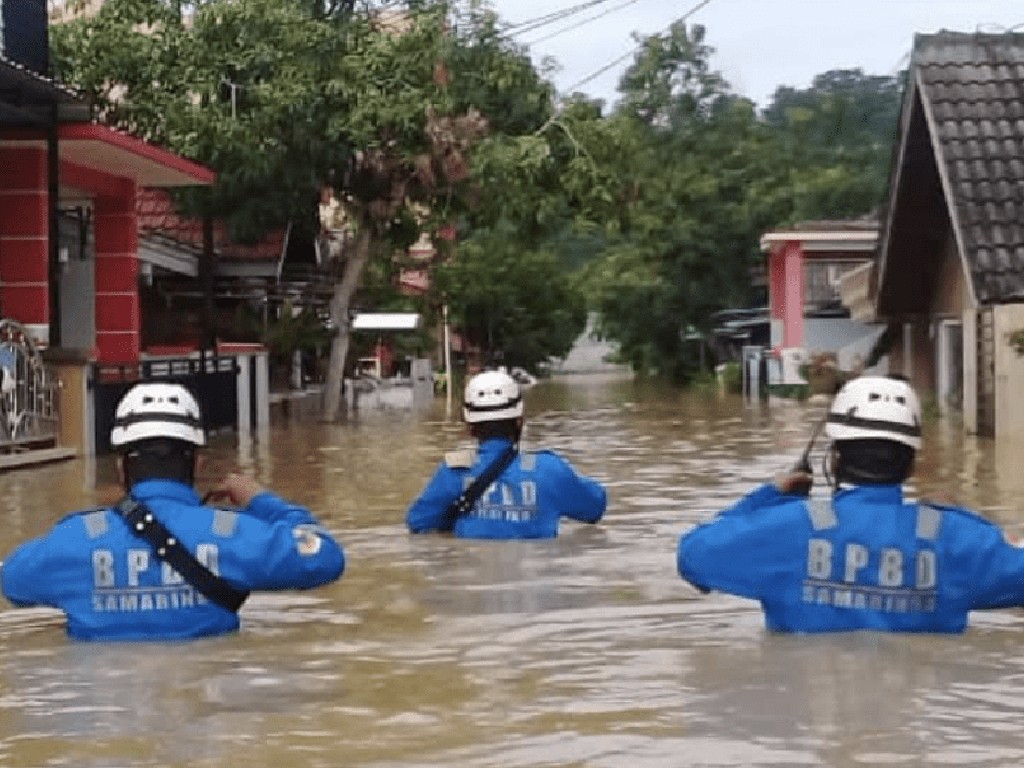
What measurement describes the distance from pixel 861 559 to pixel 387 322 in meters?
46.6

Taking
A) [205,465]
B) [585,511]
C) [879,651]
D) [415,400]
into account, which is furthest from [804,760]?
[415,400]

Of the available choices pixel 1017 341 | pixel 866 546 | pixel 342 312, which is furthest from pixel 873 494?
pixel 342 312

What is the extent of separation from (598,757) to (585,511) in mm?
5876

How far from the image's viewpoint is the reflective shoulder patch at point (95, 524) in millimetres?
7789

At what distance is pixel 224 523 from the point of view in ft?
25.6

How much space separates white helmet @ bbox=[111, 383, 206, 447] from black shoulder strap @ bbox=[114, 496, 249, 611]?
259 mm

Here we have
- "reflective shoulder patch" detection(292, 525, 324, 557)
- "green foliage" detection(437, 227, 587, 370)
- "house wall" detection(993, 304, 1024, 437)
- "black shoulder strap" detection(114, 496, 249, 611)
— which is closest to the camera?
"black shoulder strap" detection(114, 496, 249, 611)

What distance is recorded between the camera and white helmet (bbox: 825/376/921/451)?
744 cm

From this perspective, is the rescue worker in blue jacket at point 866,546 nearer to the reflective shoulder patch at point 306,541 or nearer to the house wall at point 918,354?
the reflective shoulder patch at point 306,541

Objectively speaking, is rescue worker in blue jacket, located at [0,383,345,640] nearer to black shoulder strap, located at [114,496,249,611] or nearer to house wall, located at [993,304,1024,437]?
black shoulder strap, located at [114,496,249,611]

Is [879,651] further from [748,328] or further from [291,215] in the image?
[748,328]

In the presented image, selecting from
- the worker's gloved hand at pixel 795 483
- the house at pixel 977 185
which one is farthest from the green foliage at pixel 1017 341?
the worker's gloved hand at pixel 795 483

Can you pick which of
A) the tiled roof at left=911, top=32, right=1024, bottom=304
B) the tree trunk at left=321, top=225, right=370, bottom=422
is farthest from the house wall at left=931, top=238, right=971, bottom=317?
the tree trunk at left=321, top=225, right=370, bottom=422

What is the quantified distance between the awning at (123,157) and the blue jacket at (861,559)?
1716 cm
